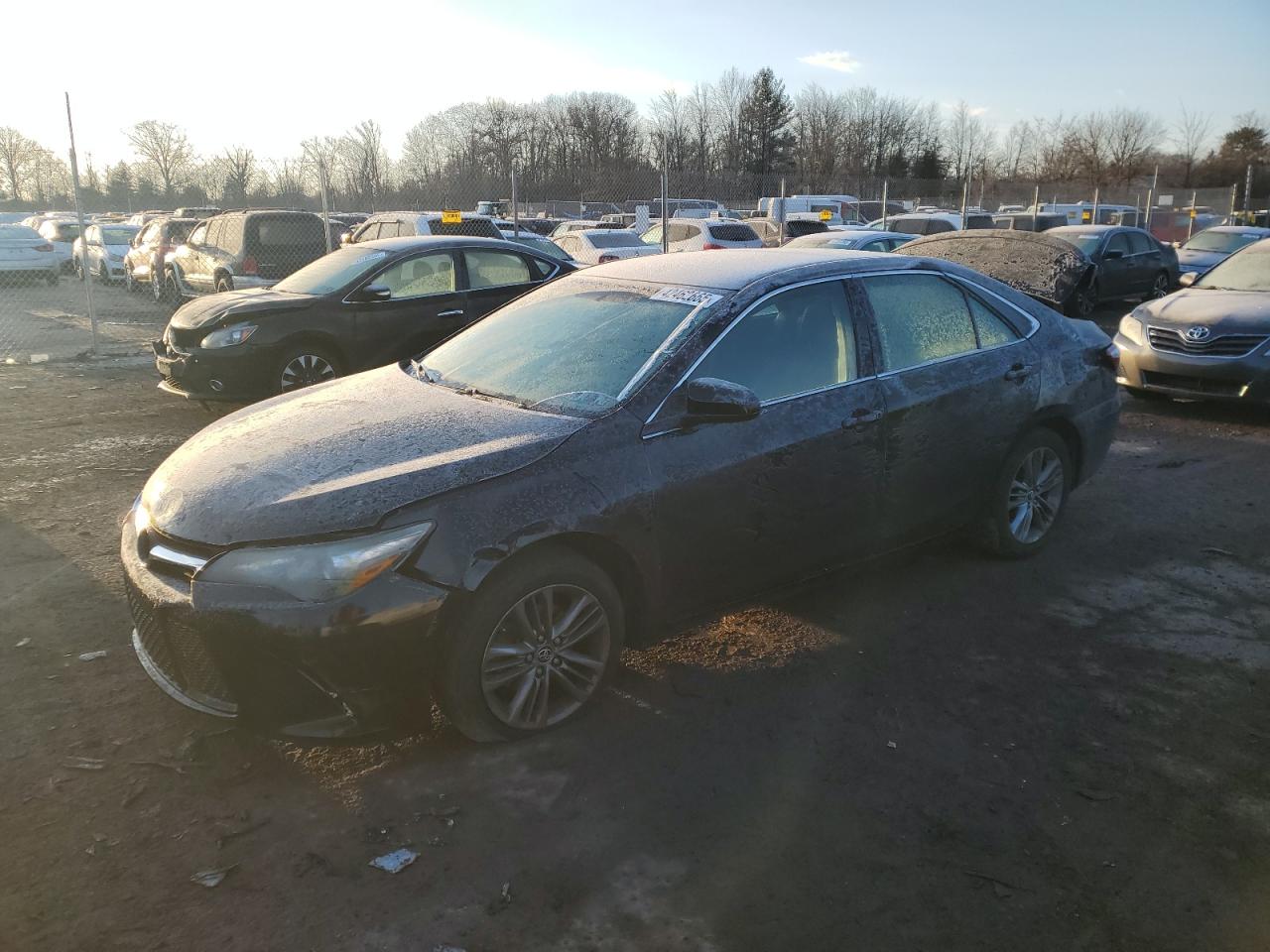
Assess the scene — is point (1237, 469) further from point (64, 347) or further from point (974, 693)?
point (64, 347)

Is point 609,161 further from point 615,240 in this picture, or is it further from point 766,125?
point 615,240

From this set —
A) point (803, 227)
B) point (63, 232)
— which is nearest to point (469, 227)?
point (803, 227)

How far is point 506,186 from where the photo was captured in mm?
45625

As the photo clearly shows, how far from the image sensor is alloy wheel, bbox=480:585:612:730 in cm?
323

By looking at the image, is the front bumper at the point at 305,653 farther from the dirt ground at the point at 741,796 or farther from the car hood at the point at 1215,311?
the car hood at the point at 1215,311

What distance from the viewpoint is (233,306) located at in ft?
27.5

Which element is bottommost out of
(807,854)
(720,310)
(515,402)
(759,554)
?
(807,854)

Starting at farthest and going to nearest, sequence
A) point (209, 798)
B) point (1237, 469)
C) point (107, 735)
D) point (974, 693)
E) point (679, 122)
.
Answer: point (679, 122), point (1237, 469), point (974, 693), point (107, 735), point (209, 798)

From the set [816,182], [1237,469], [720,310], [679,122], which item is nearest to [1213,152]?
[816,182]

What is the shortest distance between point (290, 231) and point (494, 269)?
6596 mm

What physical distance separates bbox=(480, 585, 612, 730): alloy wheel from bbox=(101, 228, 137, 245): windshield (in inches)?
1001

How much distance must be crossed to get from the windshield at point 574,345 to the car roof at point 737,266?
119mm

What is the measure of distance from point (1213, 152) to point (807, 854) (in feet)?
234

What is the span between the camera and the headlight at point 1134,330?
29.2 feet
